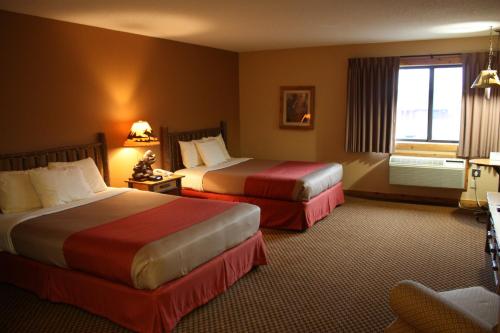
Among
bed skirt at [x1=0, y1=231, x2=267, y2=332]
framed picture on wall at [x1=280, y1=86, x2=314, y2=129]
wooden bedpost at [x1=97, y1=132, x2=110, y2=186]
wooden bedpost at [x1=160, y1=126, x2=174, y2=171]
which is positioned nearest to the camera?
bed skirt at [x1=0, y1=231, x2=267, y2=332]

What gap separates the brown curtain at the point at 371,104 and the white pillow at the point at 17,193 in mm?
4477

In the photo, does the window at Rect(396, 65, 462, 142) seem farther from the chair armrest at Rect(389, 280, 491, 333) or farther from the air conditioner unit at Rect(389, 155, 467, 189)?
the chair armrest at Rect(389, 280, 491, 333)

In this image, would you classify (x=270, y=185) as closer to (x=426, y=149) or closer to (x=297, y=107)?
(x=297, y=107)

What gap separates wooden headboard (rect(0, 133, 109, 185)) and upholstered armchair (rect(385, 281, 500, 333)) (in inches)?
139

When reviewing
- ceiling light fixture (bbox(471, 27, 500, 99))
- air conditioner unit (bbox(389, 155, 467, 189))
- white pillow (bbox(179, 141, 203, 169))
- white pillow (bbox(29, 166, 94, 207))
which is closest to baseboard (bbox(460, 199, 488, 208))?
air conditioner unit (bbox(389, 155, 467, 189))

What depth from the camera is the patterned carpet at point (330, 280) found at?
2934mm

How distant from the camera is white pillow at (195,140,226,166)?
19.5 feet

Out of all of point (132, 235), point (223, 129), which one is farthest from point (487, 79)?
point (132, 235)

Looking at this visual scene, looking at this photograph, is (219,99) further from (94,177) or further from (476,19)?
(476,19)

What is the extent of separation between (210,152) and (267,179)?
52.6 inches

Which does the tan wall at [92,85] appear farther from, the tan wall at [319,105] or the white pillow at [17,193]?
the tan wall at [319,105]

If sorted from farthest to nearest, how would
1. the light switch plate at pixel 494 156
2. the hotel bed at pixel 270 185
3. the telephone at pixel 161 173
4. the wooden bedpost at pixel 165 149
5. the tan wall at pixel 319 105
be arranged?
the tan wall at pixel 319 105 → the wooden bedpost at pixel 165 149 → the telephone at pixel 161 173 → the light switch plate at pixel 494 156 → the hotel bed at pixel 270 185

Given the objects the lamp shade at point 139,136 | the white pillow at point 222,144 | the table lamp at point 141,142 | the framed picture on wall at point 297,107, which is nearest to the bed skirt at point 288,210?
the table lamp at point 141,142

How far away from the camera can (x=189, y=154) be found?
5.82 m
